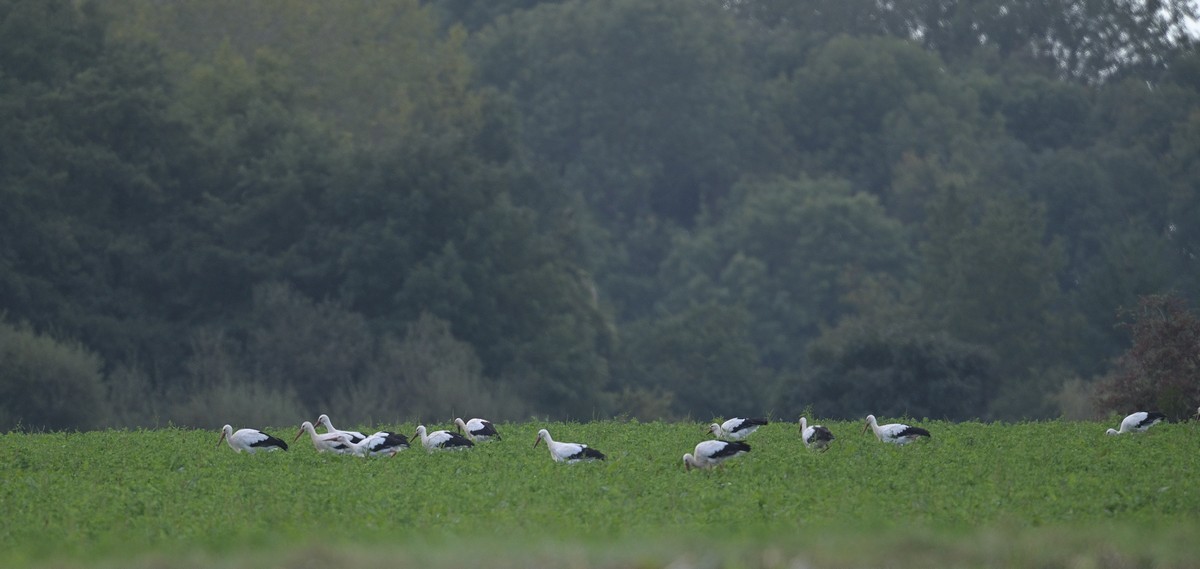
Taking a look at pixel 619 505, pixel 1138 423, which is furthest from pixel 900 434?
pixel 619 505

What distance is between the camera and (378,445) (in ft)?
66.3

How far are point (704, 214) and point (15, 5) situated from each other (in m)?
41.6

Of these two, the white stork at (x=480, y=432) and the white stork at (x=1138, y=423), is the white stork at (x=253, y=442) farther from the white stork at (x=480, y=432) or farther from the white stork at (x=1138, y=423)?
the white stork at (x=1138, y=423)

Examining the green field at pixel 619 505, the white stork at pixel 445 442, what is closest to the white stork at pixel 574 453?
the green field at pixel 619 505

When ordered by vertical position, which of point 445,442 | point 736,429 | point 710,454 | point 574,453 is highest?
point 710,454

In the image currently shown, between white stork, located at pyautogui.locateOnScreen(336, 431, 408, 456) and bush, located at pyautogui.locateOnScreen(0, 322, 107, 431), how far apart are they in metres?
26.5

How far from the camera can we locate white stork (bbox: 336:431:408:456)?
20.1 meters

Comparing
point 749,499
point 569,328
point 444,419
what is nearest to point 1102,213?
point 569,328

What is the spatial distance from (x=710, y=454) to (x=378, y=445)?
13.5 feet

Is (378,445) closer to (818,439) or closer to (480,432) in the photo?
(480,432)

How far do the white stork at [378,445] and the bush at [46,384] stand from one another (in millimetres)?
26543

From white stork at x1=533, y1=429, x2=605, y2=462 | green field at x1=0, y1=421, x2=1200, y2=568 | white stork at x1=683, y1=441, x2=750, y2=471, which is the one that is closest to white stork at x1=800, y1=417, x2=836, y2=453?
green field at x1=0, y1=421, x2=1200, y2=568

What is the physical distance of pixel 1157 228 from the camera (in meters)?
79.7

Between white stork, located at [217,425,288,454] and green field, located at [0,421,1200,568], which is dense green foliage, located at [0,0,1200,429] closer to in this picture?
green field, located at [0,421,1200,568]
